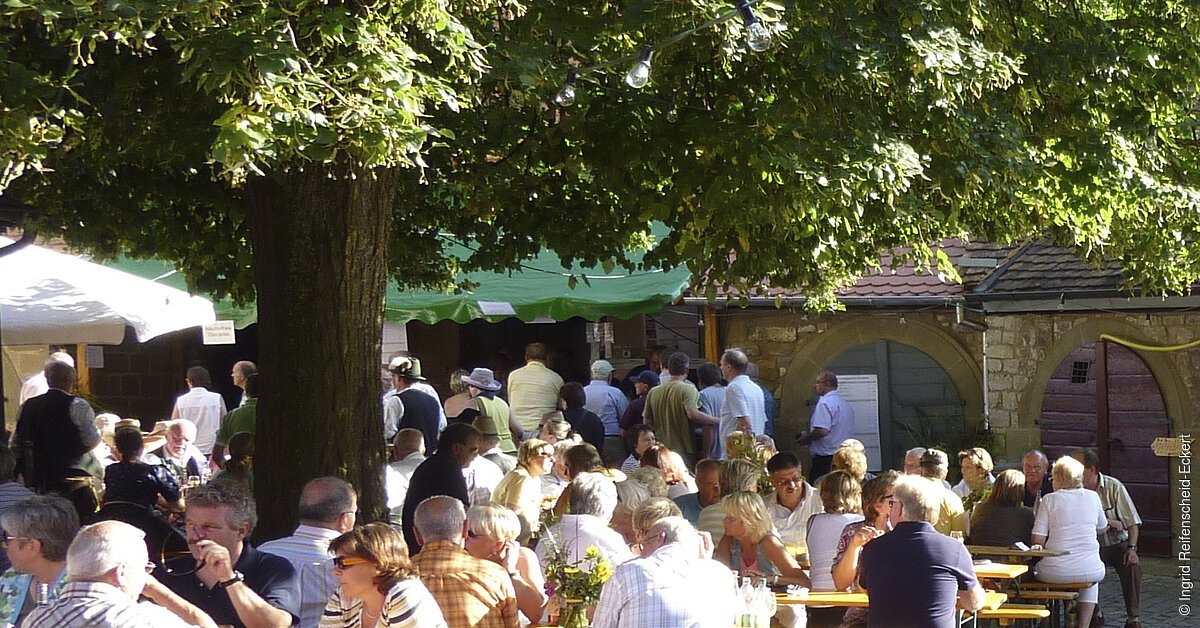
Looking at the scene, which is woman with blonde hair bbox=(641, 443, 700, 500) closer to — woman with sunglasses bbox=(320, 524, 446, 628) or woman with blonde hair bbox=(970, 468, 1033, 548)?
woman with blonde hair bbox=(970, 468, 1033, 548)

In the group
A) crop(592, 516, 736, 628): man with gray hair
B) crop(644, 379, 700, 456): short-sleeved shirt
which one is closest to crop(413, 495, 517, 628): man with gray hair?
crop(592, 516, 736, 628): man with gray hair

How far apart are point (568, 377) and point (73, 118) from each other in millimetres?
14905

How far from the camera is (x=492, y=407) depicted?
1128cm

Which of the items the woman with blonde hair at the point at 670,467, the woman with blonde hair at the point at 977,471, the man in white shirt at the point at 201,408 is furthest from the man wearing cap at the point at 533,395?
the woman with blonde hair at the point at 977,471

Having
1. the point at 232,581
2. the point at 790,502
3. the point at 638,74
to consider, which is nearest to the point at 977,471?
the point at 790,502

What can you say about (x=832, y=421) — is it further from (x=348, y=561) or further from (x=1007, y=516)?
(x=348, y=561)

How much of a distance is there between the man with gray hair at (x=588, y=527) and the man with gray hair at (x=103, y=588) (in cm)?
258

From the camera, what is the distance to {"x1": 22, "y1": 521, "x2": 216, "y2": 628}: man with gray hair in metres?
4.02

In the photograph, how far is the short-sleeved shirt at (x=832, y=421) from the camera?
14000 millimetres

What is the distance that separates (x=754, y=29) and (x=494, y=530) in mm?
2430

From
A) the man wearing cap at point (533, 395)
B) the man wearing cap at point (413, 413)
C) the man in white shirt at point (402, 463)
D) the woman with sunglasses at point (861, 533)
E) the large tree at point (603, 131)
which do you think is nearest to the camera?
the large tree at point (603, 131)

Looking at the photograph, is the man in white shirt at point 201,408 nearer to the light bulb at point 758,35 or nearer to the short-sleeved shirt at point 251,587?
the short-sleeved shirt at point 251,587

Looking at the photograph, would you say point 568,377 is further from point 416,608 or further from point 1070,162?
point 416,608

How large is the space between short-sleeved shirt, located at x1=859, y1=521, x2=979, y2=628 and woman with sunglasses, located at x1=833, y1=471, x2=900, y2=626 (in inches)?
34.8
